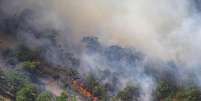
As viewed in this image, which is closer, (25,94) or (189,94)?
(25,94)

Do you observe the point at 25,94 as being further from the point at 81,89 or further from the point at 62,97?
the point at 81,89

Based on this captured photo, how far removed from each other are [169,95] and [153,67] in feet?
9.55

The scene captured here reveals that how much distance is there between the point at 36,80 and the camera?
31.0m

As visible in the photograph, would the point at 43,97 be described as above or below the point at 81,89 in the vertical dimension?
below

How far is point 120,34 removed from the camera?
1393 inches

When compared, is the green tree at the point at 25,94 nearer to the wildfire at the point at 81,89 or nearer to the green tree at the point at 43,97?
the green tree at the point at 43,97

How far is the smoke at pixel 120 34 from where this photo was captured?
106 ft

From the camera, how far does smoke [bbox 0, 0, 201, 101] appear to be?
32250 mm

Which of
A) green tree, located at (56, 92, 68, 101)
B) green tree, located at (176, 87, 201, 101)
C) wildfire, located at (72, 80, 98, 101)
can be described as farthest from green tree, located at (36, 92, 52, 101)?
green tree, located at (176, 87, 201, 101)

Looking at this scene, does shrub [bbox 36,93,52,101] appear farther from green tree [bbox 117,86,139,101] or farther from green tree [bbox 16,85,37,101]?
green tree [bbox 117,86,139,101]

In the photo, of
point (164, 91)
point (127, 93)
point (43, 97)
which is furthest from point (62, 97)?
point (164, 91)

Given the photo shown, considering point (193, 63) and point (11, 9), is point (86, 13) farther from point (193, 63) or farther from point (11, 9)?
point (193, 63)

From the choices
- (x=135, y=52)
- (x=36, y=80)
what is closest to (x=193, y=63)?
(x=135, y=52)

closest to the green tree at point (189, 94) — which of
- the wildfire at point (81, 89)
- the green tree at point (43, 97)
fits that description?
the wildfire at point (81, 89)
